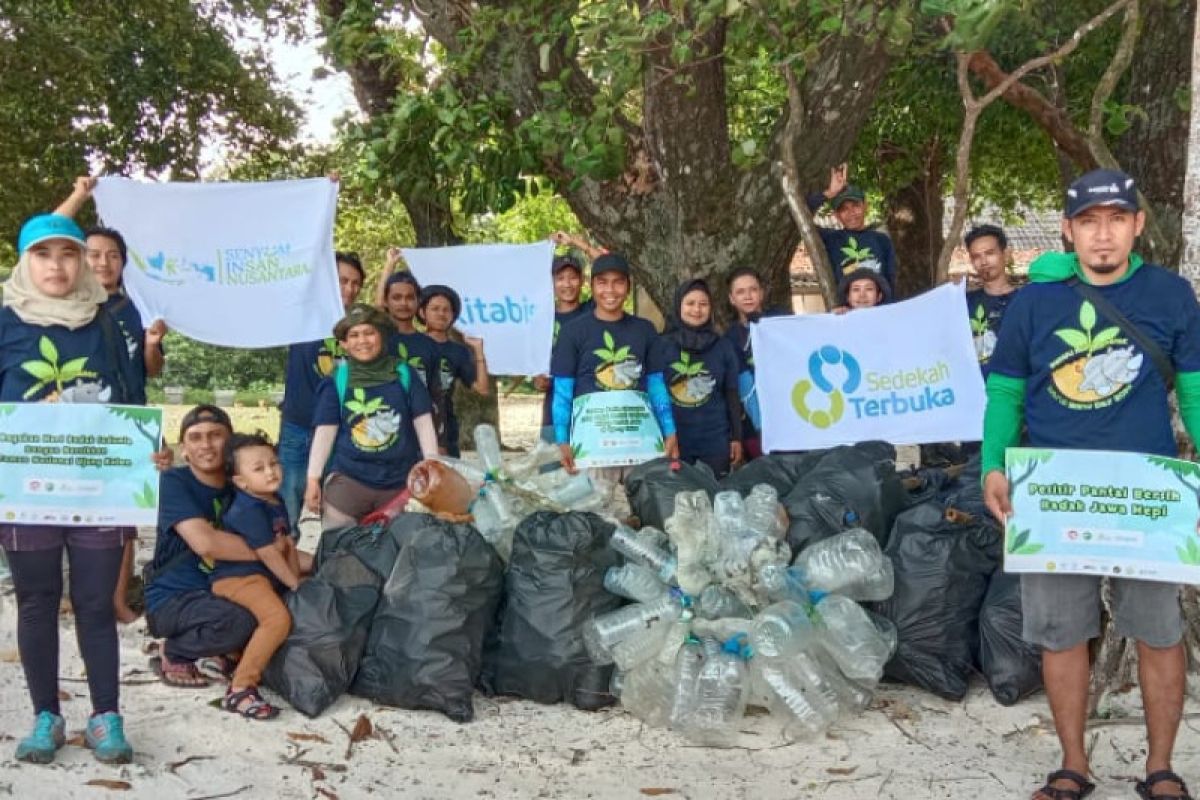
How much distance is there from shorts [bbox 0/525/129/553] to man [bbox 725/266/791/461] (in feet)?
11.2

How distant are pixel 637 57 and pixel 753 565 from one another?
3170mm

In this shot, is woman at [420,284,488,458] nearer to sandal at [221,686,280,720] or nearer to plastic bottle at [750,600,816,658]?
sandal at [221,686,280,720]

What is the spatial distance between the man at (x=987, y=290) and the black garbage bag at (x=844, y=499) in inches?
50.2

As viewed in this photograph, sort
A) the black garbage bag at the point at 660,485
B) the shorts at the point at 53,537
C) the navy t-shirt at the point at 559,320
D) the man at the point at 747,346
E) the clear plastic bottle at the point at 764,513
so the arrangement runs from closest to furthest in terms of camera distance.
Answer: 1. the shorts at the point at 53,537
2. the clear plastic bottle at the point at 764,513
3. the black garbage bag at the point at 660,485
4. the man at the point at 747,346
5. the navy t-shirt at the point at 559,320

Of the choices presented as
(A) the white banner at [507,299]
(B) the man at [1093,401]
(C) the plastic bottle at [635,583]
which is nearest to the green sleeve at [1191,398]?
(B) the man at [1093,401]

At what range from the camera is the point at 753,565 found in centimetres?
443

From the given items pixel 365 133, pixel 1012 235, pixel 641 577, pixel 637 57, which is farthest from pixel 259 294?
pixel 1012 235

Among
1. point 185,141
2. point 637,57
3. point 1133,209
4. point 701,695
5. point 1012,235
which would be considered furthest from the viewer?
point 1012,235

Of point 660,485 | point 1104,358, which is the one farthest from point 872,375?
point 1104,358

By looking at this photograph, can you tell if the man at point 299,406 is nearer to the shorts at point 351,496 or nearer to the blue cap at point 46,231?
the shorts at point 351,496

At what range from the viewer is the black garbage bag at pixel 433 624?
4383 millimetres

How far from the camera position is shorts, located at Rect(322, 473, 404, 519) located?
17.4 feet

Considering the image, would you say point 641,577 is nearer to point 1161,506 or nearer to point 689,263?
point 1161,506

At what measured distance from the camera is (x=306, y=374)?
6.04 metres
